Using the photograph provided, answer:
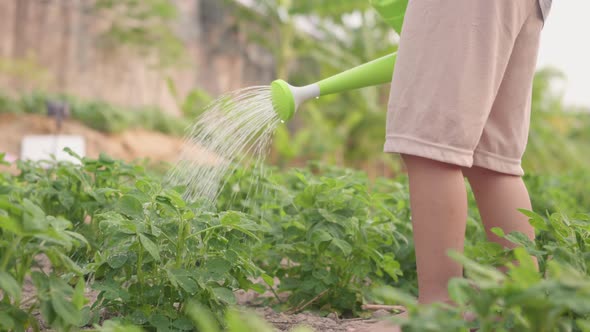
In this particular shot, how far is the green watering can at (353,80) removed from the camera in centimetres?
155

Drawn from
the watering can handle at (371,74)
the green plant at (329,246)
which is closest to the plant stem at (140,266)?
the green plant at (329,246)

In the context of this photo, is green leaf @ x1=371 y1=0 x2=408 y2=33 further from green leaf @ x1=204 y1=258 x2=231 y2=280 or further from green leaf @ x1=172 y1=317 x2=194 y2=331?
green leaf @ x1=172 y1=317 x2=194 y2=331

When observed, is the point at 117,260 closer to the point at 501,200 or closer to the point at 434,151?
the point at 434,151

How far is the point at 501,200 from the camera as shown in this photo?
1.52 meters

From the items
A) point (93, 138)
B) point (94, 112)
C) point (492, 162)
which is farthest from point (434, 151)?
point (94, 112)

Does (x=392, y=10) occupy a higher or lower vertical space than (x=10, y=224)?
higher

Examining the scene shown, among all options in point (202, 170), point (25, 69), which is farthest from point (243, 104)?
point (25, 69)

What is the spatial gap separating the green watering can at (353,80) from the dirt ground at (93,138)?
6.10 metres

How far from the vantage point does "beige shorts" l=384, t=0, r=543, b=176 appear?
125 cm

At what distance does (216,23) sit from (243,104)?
39.9 feet

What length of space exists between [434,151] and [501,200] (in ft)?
1.27

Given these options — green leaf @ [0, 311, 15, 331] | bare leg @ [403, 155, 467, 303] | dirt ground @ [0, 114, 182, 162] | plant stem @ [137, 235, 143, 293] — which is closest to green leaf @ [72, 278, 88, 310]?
green leaf @ [0, 311, 15, 331]

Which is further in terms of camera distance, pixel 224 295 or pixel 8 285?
pixel 224 295

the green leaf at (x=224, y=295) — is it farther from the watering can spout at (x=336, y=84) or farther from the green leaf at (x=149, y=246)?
the watering can spout at (x=336, y=84)
